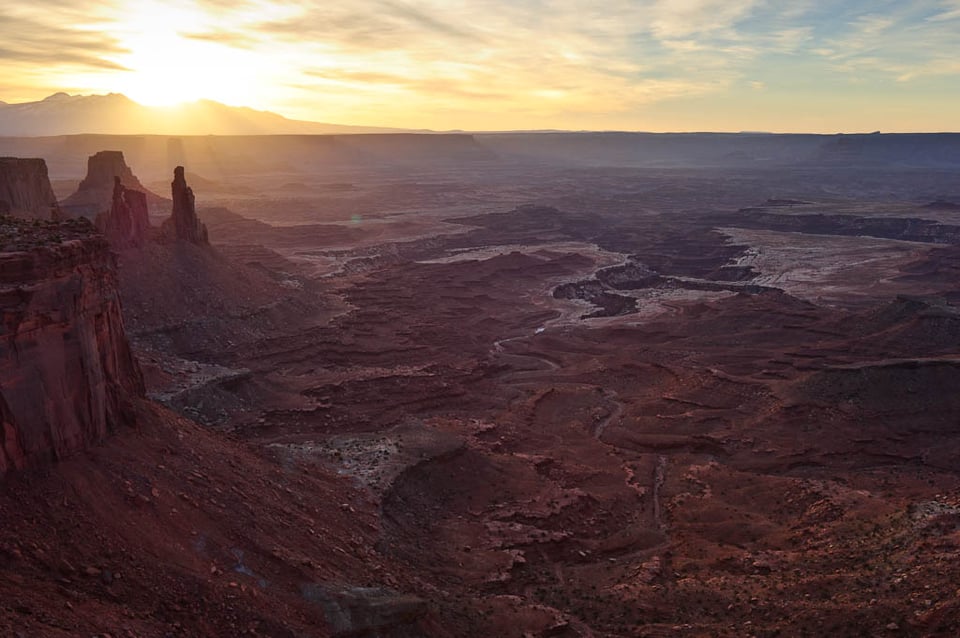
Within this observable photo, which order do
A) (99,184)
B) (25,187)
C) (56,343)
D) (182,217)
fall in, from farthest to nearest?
(99,184) < (25,187) < (182,217) < (56,343)

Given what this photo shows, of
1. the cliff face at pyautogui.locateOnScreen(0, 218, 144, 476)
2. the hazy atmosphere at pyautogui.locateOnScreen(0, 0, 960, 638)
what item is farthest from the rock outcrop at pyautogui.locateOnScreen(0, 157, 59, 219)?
the cliff face at pyautogui.locateOnScreen(0, 218, 144, 476)

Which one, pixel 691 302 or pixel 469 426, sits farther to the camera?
pixel 691 302

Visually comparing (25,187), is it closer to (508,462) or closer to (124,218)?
(124,218)

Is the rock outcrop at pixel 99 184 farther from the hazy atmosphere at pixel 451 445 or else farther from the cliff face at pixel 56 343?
the cliff face at pixel 56 343

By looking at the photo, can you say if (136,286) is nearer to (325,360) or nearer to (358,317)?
(325,360)

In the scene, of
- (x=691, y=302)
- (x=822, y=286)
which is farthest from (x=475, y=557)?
(x=822, y=286)

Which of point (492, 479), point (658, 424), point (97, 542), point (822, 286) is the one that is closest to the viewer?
point (97, 542)

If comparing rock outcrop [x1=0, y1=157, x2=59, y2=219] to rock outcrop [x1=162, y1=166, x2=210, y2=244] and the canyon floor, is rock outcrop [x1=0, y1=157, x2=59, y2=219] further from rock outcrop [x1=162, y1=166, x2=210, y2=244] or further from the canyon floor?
the canyon floor

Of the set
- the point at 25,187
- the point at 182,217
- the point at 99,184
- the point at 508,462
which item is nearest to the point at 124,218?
the point at 182,217

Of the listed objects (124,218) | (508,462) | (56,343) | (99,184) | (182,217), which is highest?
(99,184)
